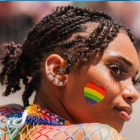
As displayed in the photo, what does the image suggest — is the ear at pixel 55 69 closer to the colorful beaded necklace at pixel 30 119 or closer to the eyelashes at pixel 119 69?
the colorful beaded necklace at pixel 30 119

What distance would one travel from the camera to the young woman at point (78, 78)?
4.14ft

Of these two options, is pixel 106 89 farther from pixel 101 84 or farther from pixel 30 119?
A: pixel 30 119

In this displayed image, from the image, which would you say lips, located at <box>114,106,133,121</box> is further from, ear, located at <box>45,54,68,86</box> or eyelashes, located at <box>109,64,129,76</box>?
ear, located at <box>45,54,68,86</box>

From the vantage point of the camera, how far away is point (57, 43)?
4.74 feet

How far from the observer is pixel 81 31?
143 centimetres

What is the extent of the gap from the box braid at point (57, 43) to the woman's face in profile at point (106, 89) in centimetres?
7

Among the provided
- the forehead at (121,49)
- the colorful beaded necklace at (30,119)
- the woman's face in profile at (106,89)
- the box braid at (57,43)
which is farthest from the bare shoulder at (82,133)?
the forehead at (121,49)

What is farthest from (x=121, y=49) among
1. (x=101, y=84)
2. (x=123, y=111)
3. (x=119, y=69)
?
(x=123, y=111)

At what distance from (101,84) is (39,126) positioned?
458mm

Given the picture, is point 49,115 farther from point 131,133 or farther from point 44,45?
point 131,133

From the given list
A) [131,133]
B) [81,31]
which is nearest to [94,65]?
[81,31]

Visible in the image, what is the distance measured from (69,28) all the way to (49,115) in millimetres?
628

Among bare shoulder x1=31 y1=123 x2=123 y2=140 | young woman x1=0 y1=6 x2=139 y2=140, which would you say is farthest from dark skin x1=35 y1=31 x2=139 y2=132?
bare shoulder x1=31 y1=123 x2=123 y2=140

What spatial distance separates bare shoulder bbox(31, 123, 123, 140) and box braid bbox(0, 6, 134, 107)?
0.41m
